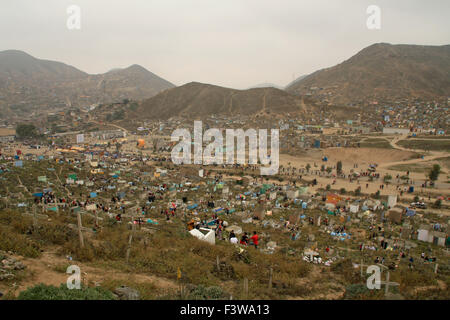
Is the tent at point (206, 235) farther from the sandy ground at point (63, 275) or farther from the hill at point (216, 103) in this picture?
the hill at point (216, 103)

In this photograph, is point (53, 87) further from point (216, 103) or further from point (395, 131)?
point (395, 131)

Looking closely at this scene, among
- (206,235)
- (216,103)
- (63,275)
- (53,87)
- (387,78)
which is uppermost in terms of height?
(53,87)

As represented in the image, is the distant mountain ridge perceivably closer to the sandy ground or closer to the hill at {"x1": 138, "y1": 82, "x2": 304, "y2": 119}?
the hill at {"x1": 138, "y1": 82, "x2": 304, "y2": 119}

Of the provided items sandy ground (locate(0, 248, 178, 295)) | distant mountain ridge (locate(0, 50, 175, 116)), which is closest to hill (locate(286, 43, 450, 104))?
sandy ground (locate(0, 248, 178, 295))

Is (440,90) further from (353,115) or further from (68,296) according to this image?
(68,296)

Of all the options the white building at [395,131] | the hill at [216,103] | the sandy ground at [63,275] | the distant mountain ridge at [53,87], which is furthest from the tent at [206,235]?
the distant mountain ridge at [53,87]

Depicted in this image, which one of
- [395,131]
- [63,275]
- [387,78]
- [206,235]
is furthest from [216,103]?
[63,275]
